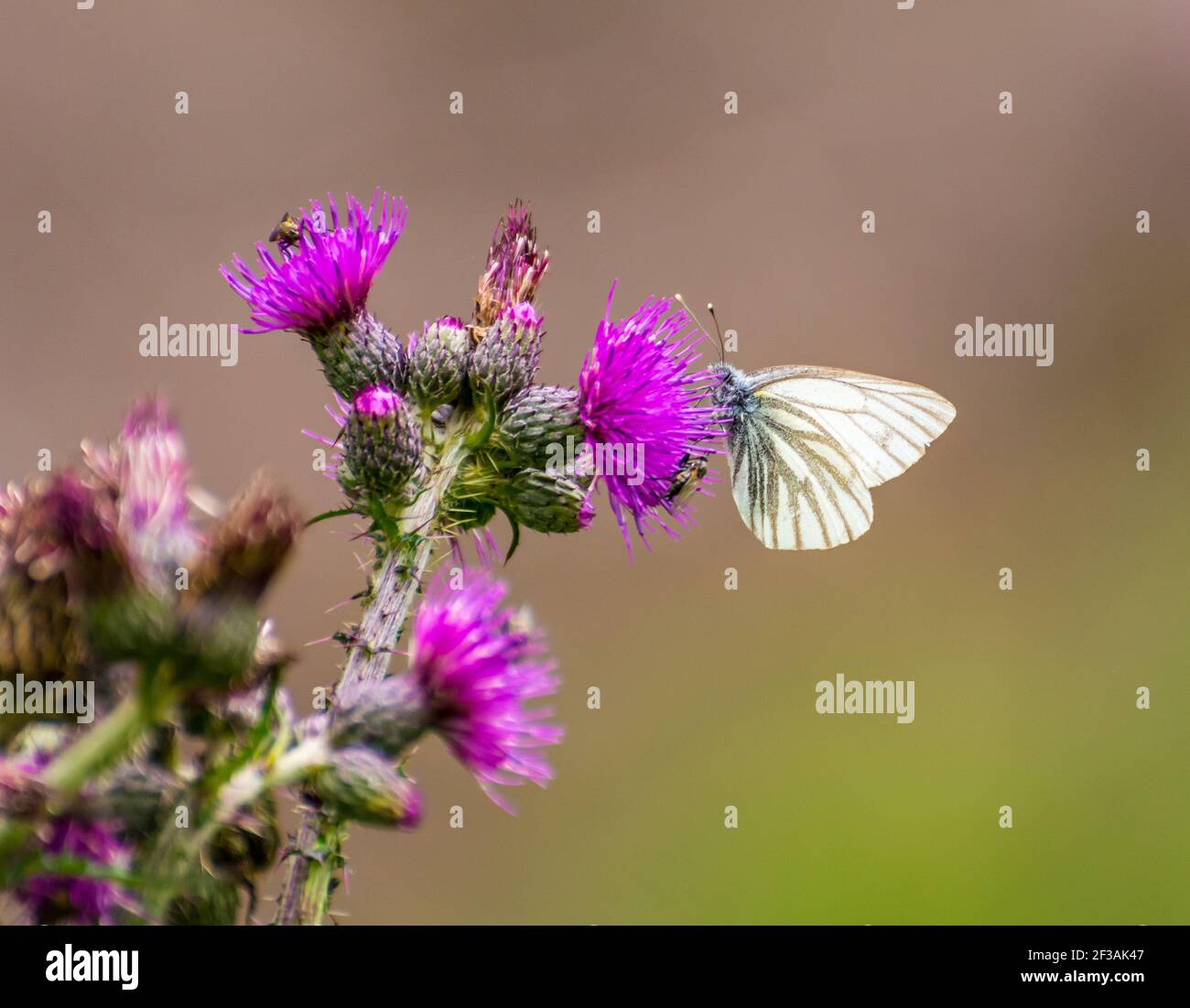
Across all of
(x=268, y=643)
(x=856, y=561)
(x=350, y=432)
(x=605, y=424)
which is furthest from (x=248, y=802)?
(x=856, y=561)

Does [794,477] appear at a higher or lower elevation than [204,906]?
higher

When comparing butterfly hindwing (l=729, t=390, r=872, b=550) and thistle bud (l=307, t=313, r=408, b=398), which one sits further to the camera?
butterfly hindwing (l=729, t=390, r=872, b=550)

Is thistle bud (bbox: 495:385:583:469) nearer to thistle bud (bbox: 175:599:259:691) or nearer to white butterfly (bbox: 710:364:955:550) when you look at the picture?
thistle bud (bbox: 175:599:259:691)

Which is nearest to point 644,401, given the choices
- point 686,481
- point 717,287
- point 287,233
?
point 686,481

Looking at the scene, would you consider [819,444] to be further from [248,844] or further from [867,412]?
[248,844]

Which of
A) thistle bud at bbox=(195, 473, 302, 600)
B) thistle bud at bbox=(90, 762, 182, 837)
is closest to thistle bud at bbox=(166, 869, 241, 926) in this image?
thistle bud at bbox=(90, 762, 182, 837)
